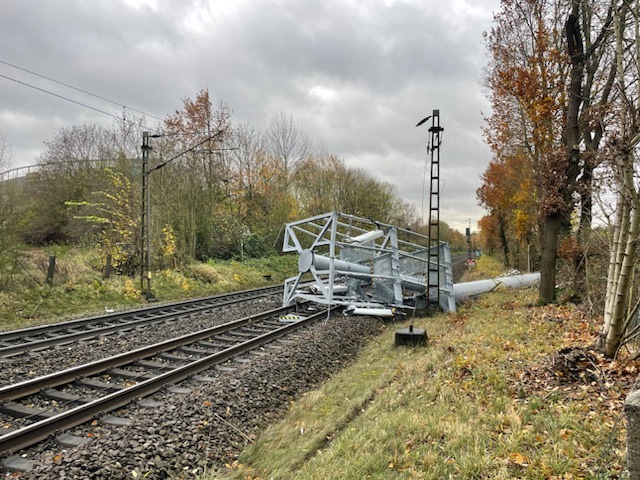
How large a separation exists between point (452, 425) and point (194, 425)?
3115 millimetres

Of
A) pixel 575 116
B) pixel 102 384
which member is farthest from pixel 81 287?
pixel 575 116

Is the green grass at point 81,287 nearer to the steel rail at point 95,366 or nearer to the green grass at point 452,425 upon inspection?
the steel rail at point 95,366

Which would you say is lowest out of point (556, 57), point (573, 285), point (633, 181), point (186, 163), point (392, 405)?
point (392, 405)

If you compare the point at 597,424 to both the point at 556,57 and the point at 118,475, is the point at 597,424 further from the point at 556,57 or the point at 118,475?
the point at 556,57

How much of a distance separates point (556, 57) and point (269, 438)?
1591 cm

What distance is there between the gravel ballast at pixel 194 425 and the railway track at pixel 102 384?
7.6 inches

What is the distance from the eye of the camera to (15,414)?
551 centimetres

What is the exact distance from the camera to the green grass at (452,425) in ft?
12.1

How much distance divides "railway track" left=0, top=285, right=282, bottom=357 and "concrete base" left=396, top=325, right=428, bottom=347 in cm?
678

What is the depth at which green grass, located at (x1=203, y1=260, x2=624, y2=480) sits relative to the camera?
3.69 metres

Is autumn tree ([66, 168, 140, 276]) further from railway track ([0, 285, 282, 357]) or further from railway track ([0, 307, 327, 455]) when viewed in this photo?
railway track ([0, 307, 327, 455])

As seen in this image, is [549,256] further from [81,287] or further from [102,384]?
[81,287]

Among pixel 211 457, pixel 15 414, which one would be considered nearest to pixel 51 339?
pixel 15 414

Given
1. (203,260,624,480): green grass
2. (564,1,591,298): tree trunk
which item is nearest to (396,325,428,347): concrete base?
(203,260,624,480): green grass
